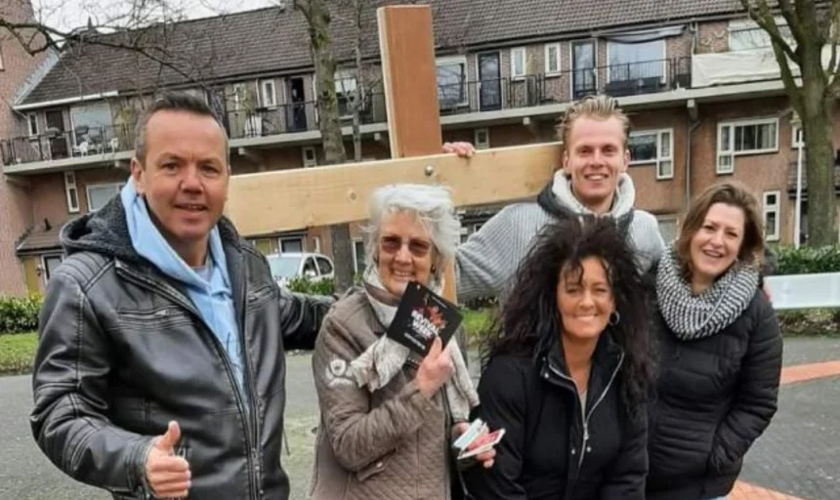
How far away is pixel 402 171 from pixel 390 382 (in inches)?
31.5

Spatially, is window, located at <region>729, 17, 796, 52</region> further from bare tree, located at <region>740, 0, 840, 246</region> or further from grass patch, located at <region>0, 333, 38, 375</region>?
grass patch, located at <region>0, 333, 38, 375</region>

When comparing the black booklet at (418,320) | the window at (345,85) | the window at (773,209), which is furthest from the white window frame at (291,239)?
the black booklet at (418,320)

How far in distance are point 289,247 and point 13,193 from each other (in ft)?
34.9

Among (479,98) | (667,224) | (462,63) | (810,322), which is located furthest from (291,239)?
(810,322)

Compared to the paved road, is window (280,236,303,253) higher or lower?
lower

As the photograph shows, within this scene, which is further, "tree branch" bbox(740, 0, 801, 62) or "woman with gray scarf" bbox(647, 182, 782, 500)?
"tree branch" bbox(740, 0, 801, 62)

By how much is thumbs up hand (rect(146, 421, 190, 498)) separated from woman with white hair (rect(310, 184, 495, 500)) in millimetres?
426

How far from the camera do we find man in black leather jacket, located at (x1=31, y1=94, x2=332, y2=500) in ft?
4.49

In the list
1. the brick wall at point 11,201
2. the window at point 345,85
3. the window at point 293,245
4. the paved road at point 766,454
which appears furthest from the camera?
the brick wall at point 11,201

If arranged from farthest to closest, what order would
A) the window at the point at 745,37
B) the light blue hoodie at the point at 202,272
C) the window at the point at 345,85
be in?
the window at the point at 345,85 → the window at the point at 745,37 → the light blue hoodie at the point at 202,272

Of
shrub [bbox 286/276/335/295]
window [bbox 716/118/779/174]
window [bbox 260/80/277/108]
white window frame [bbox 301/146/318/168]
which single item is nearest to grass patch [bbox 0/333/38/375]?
shrub [bbox 286/276/335/295]

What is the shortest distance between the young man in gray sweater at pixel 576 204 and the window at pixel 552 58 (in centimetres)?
1913

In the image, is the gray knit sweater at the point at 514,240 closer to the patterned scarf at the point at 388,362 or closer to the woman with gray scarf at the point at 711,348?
the woman with gray scarf at the point at 711,348

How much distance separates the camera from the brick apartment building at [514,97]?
19.1 m
